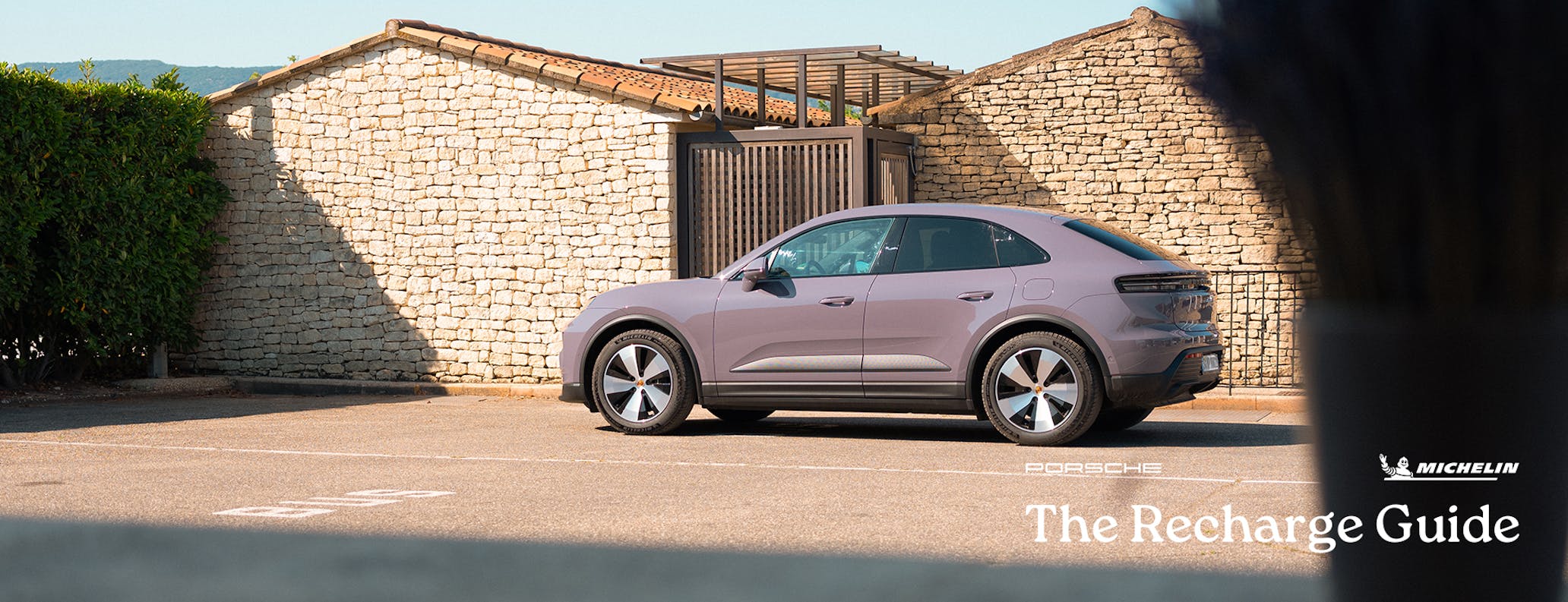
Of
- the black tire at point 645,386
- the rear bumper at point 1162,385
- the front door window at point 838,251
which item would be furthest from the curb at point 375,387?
the rear bumper at point 1162,385

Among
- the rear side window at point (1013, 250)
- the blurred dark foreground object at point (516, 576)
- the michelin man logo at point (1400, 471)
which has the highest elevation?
the rear side window at point (1013, 250)

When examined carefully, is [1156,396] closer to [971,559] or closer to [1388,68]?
[971,559]

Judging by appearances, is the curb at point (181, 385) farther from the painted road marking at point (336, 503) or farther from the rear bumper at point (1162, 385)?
the rear bumper at point (1162, 385)

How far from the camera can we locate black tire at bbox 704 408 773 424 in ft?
36.6

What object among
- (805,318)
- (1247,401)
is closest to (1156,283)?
(805,318)

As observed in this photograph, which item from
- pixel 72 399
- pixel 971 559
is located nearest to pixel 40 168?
pixel 72 399

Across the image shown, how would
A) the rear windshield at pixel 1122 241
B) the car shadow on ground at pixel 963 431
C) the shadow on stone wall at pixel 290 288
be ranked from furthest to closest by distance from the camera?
the shadow on stone wall at pixel 290 288 < the car shadow on ground at pixel 963 431 < the rear windshield at pixel 1122 241

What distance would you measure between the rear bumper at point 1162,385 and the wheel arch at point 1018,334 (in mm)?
108

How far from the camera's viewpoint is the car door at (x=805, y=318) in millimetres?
9820

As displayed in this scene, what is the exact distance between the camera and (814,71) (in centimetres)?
1639

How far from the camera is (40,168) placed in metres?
14.0

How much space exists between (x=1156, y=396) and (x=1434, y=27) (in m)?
7.03

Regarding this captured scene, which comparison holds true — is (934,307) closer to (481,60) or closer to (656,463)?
(656,463)

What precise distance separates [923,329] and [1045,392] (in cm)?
86
